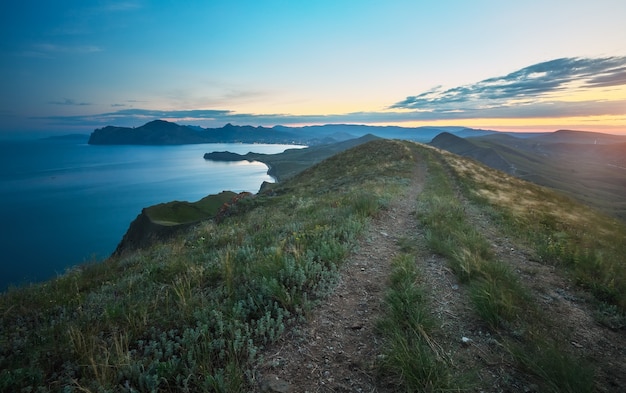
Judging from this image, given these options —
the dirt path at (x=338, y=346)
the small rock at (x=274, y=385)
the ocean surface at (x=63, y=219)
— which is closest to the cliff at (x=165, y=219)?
the ocean surface at (x=63, y=219)

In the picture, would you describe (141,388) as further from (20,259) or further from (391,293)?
(20,259)

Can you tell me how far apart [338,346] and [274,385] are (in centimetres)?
122

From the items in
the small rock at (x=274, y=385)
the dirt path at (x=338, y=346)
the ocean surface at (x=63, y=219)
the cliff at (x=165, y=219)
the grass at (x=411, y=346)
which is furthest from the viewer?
the ocean surface at (x=63, y=219)

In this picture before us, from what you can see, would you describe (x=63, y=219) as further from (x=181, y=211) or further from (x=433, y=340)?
(x=433, y=340)

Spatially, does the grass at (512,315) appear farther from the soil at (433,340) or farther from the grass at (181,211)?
the grass at (181,211)

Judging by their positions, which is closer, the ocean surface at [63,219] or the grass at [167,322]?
the grass at [167,322]

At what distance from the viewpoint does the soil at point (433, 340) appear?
12.2 feet

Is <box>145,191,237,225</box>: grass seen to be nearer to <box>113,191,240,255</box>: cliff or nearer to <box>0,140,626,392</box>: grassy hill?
<box>113,191,240,255</box>: cliff

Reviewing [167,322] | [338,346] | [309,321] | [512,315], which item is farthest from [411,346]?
[167,322]

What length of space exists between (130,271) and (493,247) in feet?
42.4

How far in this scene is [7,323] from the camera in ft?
19.6

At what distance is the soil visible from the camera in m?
3.72

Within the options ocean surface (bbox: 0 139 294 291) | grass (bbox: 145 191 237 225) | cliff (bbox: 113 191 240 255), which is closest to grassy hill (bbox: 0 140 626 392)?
cliff (bbox: 113 191 240 255)

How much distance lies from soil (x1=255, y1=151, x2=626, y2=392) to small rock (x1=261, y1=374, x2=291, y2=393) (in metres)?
0.01
